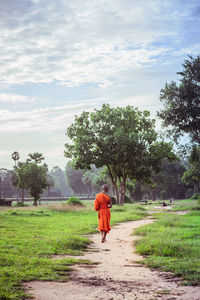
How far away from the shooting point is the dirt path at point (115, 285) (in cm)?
576

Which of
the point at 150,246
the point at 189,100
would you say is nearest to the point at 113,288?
the point at 150,246

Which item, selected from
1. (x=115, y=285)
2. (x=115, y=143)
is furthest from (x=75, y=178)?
(x=115, y=285)

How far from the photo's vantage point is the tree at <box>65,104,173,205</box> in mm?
37594

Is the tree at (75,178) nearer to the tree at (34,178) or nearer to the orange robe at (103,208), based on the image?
the tree at (34,178)

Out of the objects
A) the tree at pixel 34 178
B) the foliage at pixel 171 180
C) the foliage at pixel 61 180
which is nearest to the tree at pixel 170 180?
the foliage at pixel 171 180

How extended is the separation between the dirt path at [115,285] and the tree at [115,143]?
94.6ft

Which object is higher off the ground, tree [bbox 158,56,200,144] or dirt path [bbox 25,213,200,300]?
tree [bbox 158,56,200,144]

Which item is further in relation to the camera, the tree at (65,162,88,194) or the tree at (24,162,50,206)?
the tree at (65,162,88,194)

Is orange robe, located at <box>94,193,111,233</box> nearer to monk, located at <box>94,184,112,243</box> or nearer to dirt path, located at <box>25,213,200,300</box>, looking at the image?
monk, located at <box>94,184,112,243</box>

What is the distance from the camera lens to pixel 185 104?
34.0m

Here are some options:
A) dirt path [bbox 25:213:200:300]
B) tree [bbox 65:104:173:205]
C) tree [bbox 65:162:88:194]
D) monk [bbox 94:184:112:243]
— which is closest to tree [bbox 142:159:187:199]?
tree [bbox 65:104:173:205]

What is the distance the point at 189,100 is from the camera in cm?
3353

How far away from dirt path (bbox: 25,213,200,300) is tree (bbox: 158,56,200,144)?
87.0 ft

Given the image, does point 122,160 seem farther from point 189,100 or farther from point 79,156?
point 189,100
